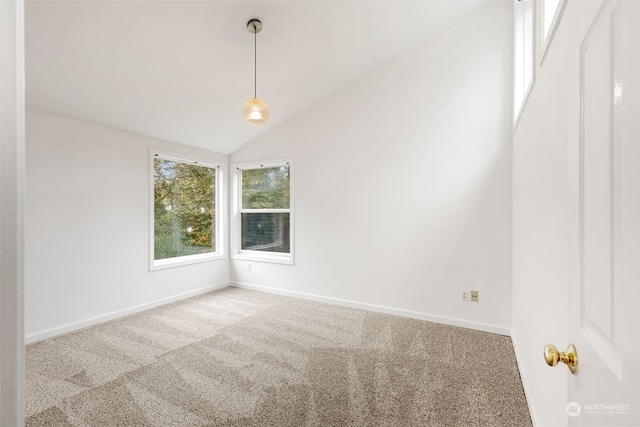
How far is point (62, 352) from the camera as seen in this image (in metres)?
2.65

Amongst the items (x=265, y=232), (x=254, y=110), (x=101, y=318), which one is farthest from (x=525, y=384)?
(x=101, y=318)

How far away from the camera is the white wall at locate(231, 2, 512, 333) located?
3066 millimetres

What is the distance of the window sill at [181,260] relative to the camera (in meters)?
3.94

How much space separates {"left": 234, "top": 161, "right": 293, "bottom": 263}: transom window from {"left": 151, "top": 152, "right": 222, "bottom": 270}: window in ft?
1.16

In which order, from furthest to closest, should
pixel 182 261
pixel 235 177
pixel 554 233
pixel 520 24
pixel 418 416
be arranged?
pixel 235 177 < pixel 182 261 < pixel 520 24 < pixel 418 416 < pixel 554 233

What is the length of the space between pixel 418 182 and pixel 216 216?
122 inches

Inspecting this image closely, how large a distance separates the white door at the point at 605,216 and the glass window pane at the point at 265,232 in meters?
3.94

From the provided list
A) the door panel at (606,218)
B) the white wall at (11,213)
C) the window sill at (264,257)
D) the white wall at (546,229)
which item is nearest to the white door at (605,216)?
the door panel at (606,218)

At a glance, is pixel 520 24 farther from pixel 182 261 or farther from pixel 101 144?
pixel 182 261

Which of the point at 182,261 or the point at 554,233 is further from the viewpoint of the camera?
the point at 182,261

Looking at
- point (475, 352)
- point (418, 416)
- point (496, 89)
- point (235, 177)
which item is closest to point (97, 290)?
point (235, 177)

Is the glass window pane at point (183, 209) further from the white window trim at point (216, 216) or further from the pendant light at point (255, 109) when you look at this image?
the pendant light at point (255, 109)

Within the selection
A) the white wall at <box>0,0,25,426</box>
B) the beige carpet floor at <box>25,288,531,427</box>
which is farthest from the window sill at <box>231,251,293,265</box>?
the white wall at <box>0,0,25,426</box>

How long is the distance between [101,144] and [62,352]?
210 cm
